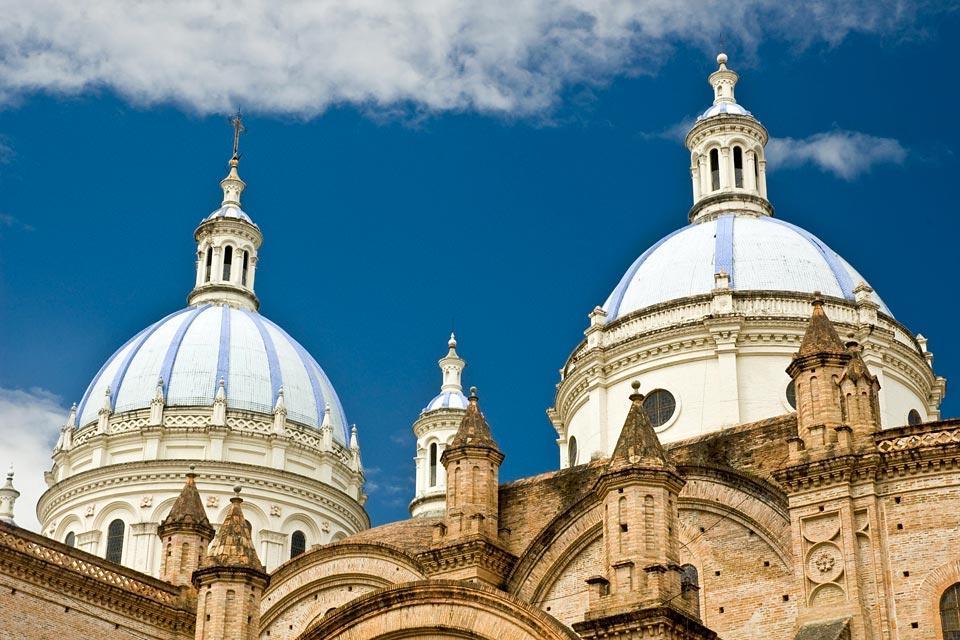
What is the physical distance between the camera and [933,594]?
29.6m

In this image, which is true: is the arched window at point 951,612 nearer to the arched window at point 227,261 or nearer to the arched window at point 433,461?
the arched window at point 433,461

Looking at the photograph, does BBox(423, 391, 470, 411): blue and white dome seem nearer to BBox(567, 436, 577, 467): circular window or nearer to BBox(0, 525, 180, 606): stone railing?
BBox(567, 436, 577, 467): circular window

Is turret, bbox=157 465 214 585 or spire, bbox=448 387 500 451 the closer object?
spire, bbox=448 387 500 451

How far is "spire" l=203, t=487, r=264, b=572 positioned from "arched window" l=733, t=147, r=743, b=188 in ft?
89.7

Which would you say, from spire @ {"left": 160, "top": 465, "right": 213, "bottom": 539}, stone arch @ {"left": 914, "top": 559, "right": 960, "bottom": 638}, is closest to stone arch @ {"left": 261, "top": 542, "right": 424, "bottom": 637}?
spire @ {"left": 160, "top": 465, "right": 213, "bottom": 539}

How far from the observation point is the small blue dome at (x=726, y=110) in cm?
5572

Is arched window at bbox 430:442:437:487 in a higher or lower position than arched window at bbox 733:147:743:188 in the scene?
lower

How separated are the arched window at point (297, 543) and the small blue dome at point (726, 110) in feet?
73.6

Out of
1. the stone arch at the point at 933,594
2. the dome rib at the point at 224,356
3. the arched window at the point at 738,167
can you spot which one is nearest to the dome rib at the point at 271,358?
the dome rib at the point at 224,356

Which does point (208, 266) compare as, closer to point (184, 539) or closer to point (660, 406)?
point (660, 406)

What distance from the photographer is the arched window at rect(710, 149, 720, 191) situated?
2131 inches

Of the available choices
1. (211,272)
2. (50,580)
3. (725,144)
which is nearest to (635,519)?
(50,580)

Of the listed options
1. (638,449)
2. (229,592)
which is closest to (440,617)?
(229,592)

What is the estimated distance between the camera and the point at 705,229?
5038cm
